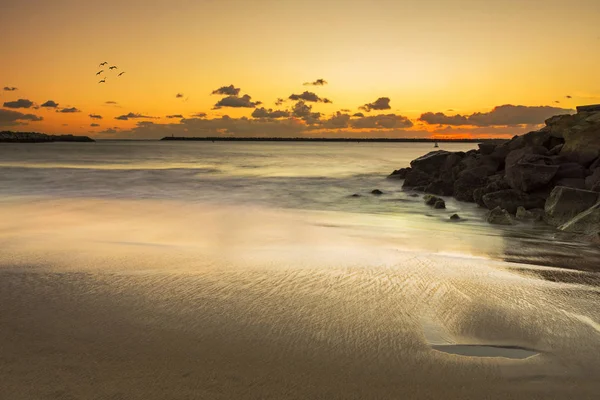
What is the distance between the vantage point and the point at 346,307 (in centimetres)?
459

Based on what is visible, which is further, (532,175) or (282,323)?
(532,175)

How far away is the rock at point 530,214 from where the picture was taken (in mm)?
11172

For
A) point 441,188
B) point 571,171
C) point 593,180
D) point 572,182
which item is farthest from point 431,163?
point 593,180

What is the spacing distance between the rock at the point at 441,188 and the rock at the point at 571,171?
4334mm

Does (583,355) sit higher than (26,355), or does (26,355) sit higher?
(26,355)

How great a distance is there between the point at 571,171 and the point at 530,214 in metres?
3.19

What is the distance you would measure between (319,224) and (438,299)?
5903 millimetres

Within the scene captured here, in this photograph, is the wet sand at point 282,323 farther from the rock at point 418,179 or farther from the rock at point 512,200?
the rock at point 418,179

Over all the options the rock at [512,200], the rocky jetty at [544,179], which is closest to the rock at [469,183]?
the rocky jetty at [544,179]

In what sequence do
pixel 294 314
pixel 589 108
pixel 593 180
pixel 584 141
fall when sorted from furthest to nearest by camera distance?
pixel 589 108 → pixel 584 141 → pixel 593 180 → pixel 294 314

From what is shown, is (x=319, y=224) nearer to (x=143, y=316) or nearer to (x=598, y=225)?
(x=598, y=225)

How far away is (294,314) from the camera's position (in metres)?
4.36

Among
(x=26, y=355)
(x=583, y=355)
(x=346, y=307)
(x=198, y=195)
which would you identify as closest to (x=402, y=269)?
(x=346, y=307)

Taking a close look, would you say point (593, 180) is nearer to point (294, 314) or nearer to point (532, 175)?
point (532, 175)
